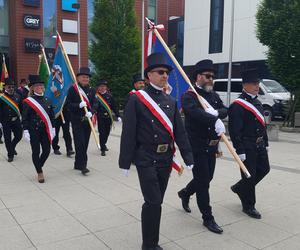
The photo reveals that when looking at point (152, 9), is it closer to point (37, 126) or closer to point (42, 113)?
point (42, 113)

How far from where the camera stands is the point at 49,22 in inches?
1196

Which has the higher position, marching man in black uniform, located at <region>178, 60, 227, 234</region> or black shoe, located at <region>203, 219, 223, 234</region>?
marching man in black uniform, located at <region>178, 60, 227, 234</region>

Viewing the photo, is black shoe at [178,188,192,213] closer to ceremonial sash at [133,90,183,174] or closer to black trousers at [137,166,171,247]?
black trousers at [137,166,171,247]

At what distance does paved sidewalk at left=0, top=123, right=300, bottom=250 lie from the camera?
13.9 ft

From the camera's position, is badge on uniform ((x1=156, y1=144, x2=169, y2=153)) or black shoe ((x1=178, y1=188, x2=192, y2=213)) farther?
black shoe ((x1=178, y1=188, x2=192, y2=213))

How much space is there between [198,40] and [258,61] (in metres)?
7.08

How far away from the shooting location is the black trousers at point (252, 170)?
193 inches

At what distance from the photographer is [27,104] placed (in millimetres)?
6863

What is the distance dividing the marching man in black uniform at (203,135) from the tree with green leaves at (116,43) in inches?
675

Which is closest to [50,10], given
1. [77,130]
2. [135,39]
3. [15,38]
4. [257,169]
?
[15,38]

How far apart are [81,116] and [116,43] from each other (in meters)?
14.7

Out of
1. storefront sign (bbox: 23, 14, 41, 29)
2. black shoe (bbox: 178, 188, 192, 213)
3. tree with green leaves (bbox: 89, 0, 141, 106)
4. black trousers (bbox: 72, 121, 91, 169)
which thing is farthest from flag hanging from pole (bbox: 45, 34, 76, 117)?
storefront sign (bbox: 23, 14, 41, 29)

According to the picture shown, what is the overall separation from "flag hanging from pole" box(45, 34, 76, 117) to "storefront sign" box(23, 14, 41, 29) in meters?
22.5

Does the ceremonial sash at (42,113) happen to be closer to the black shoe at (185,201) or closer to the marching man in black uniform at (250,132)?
the black shoe at (185,201)
